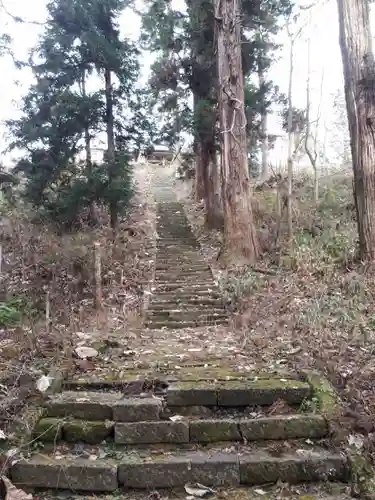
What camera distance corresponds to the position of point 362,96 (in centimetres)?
820

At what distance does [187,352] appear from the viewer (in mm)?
5840

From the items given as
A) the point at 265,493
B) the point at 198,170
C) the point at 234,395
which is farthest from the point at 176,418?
the point at 198,170

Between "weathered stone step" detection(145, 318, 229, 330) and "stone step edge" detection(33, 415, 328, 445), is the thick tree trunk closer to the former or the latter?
"weathered stone step" detection(145, 318, 229, 330)

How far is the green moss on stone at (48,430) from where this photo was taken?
3.77 m

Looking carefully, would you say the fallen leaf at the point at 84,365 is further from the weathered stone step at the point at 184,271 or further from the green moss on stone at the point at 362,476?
the weathered stone step at the point at 184,271

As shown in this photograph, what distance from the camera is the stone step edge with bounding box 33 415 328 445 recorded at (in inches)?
150

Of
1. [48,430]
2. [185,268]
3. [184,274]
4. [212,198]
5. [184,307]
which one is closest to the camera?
[48,430]

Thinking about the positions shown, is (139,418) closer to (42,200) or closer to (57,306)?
(57,306)

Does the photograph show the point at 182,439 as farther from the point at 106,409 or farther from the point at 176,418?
the point at 106,409

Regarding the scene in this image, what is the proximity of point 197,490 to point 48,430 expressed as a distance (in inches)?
51.0

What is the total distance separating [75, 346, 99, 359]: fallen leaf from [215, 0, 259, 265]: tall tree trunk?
550 centimetres

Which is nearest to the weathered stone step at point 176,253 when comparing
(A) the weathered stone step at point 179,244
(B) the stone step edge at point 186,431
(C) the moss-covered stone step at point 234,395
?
(A) the weathered stone step at point 179,244

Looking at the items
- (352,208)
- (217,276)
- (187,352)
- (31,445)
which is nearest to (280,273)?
(217,276)

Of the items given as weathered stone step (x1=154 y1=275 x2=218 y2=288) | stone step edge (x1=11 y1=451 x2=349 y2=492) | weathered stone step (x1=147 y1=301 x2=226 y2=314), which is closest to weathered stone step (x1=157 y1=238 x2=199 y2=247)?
weathered stone step (x1=154 y1=275 x2=218 y2=288)
